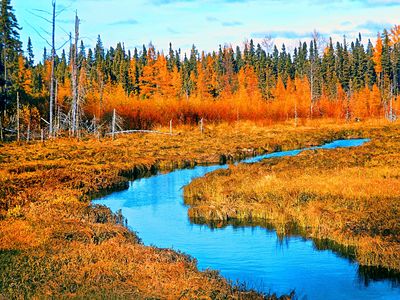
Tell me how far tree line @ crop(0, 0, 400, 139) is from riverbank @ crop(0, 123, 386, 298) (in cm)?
1344

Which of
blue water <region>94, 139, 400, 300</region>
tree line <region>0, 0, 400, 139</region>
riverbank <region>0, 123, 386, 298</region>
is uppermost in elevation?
tree line <region>0, 0, 400, 139</region>

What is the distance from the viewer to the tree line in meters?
48.3

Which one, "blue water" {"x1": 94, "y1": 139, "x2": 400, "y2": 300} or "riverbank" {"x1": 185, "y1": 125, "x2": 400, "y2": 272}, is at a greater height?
"riverbank" {"x1": 185, "y1": 125, "x2": 400, "y2": 272}

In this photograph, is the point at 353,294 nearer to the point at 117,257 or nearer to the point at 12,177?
the point at 117,257

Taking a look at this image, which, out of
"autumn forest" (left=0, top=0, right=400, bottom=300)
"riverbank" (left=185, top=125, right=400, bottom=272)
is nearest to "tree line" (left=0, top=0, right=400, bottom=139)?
"autumn forest" (left=0, top=0, right=400, bottom=300)

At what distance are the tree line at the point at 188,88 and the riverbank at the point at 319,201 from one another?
2278 centimetres

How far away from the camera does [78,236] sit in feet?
38.9

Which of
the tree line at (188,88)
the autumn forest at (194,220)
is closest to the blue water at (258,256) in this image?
the autumn forest at (194,220)

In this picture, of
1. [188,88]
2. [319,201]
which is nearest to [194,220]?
[319,201]

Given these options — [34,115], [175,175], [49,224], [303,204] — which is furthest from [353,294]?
[34,115]

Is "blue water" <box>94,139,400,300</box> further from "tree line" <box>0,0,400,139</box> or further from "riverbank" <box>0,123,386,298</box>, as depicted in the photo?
"tree line" <box>0,0,400,139</box>

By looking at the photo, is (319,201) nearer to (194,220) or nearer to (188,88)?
(194,220)

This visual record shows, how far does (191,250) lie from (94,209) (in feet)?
13.1

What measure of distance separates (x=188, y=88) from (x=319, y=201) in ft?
283
